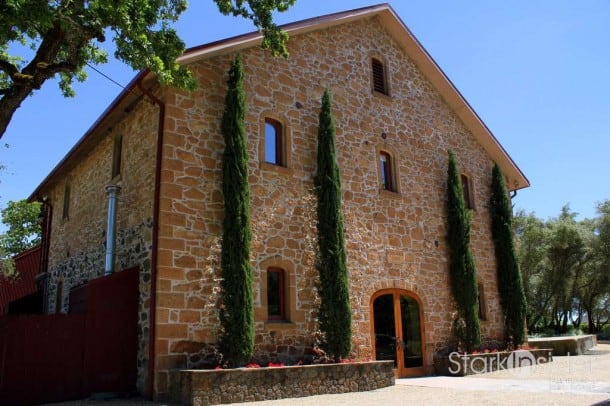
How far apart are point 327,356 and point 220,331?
2677 mm

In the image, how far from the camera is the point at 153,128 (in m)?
11.0

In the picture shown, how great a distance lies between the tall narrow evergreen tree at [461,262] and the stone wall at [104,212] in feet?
30.1

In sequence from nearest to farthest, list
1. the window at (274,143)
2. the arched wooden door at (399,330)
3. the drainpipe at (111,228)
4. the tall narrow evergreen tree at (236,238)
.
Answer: the tall narrow evergreen tree at (236,238)
the drainpipe at (111,228)
the window at (274,143)
the arched wooden door at (399,330)

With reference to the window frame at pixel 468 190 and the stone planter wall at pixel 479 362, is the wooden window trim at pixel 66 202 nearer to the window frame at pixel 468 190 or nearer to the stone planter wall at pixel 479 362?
the stone planter wall at pixel 479 362

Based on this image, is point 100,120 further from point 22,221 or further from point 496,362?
point 22,221

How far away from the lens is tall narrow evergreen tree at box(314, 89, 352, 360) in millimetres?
11438

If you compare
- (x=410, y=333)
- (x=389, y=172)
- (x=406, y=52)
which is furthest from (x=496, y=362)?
(x=406, y=52)

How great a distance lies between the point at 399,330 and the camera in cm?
1366

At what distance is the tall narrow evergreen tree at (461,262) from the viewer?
14.9 metres

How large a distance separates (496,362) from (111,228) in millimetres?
11000

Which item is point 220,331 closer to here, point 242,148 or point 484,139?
point 242,148

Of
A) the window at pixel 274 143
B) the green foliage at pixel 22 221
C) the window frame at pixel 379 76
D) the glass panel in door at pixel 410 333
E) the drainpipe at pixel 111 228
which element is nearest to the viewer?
the drainpipe at pixel 111 228

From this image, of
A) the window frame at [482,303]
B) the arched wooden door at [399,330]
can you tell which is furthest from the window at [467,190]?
the arched wooden door at [399,330]

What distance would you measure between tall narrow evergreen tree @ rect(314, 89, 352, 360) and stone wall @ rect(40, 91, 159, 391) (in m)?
3.90
